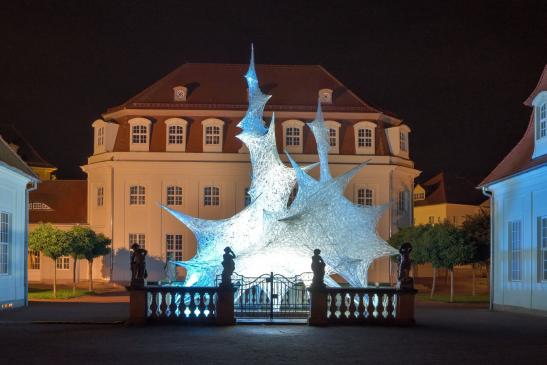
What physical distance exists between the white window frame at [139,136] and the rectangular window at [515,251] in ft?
96.9

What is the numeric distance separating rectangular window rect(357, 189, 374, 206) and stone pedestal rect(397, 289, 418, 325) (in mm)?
34578

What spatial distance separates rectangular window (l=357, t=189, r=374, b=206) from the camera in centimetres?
5706

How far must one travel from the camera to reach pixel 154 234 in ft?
183

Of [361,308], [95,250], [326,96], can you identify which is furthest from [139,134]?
[361,308]

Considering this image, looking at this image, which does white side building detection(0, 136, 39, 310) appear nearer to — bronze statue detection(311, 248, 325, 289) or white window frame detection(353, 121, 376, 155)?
bronze statue detection(311, 248, 325, 289)

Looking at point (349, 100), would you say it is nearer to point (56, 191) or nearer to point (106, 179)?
point (106, 179)

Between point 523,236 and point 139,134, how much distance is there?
31.1m

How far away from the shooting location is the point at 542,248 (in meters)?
27.6

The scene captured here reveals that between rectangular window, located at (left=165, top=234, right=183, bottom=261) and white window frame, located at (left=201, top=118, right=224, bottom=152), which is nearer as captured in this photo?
rectangular window, located at (left=165, top=234, right=183, bottom=261)

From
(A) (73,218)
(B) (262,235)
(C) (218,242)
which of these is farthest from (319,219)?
(A) (73,218)

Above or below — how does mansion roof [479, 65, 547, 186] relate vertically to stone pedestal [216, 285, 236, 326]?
above

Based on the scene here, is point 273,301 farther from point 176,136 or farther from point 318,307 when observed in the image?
point 176,136

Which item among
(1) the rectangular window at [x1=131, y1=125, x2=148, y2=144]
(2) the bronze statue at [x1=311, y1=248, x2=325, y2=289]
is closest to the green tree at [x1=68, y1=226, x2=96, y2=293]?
(1) the rectangular window at [x1=131, y1=125, x2=148, y2=144]

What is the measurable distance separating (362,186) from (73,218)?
59.2ft
